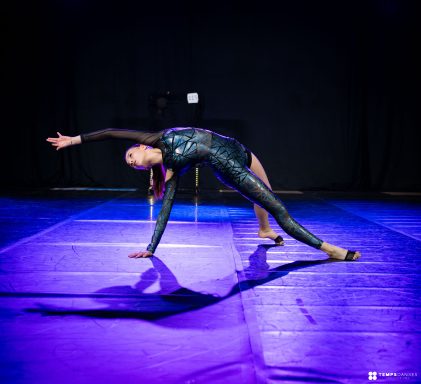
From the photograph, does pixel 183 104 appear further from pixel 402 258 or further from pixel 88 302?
pixel 88 302

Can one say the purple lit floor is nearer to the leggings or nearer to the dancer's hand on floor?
the dancer's hand on floor

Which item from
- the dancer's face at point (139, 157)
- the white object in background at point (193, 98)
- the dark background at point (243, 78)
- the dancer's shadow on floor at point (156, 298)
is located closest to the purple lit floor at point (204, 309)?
the dancer's shadow on floor at point (156, 298)

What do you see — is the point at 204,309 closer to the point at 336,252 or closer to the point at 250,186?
the point at 250,186

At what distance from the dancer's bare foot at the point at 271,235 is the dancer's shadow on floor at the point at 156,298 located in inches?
24.5

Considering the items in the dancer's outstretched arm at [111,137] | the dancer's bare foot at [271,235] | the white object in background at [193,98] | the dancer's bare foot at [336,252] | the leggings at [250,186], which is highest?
the white object in background at [193,98]

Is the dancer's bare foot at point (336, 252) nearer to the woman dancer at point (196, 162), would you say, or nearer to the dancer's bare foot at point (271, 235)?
the woman dancer at point (196, 162)

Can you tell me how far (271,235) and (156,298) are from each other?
1302 millimetres

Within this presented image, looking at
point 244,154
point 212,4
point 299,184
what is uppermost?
point 212,4

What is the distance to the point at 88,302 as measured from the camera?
5.19 ft

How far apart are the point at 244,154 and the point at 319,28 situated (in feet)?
18.5

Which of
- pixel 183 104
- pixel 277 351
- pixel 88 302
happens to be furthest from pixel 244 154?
pixel 183 104

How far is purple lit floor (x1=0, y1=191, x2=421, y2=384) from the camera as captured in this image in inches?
43.8

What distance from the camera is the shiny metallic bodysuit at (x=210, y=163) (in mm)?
2211

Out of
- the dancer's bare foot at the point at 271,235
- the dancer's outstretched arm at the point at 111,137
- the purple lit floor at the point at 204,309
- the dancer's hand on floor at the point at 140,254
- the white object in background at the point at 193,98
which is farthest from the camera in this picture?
the white object in background at the point at 193,98
